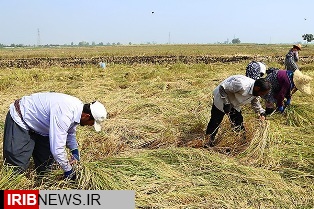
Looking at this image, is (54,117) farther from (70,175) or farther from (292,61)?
(292,61)

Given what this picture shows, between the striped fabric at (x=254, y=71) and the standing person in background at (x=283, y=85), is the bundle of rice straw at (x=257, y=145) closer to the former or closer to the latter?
the standing person in background at (x=283, y=85)

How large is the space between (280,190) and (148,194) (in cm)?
128

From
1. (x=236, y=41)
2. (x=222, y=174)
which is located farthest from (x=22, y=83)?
(x=236, y=41)

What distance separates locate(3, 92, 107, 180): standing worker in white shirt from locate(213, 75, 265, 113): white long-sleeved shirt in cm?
181

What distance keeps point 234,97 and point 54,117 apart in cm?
236

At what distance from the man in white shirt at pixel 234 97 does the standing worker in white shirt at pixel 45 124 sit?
1.83m

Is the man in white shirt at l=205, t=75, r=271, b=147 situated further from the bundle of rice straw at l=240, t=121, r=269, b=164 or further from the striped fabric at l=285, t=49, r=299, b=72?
the striped fabric at l=285, t=49, r=299, b=72

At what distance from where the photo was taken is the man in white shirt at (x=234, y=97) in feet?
12.6

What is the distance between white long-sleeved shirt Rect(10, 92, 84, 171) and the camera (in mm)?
2748

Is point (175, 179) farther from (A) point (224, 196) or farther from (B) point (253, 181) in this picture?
(B) point (253, 181)

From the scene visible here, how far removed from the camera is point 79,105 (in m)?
2.87

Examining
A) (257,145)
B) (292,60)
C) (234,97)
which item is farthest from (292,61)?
(257,145)

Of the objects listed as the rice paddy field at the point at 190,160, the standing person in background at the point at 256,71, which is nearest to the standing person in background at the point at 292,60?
the rice paddy field at the point at 190,160

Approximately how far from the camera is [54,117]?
2762 millimetres
